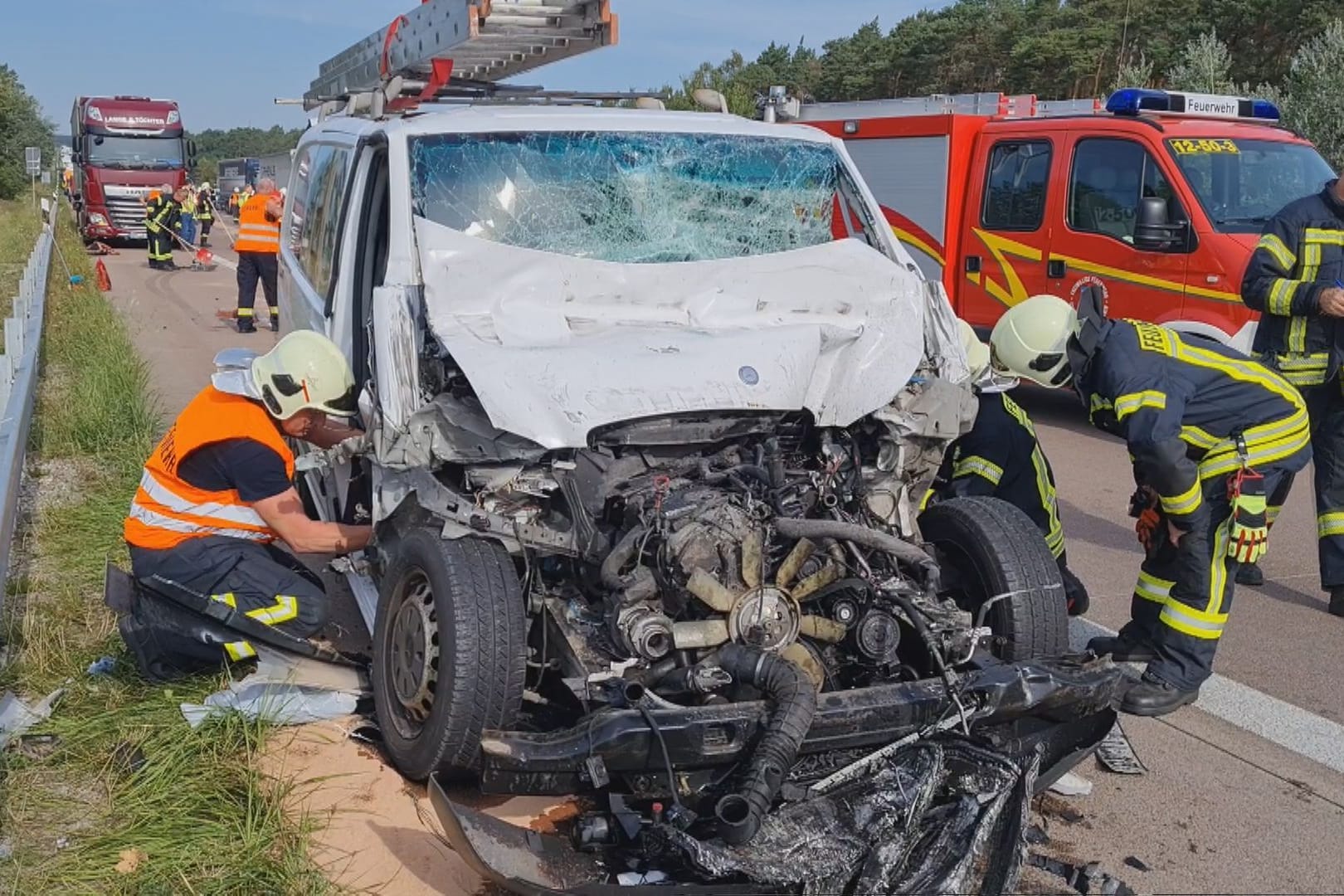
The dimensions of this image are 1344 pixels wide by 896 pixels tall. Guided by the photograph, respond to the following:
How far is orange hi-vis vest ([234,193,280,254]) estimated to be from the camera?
516 inches

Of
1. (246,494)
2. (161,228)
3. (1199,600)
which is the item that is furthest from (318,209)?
(161,228)

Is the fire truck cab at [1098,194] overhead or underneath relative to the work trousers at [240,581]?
overhead

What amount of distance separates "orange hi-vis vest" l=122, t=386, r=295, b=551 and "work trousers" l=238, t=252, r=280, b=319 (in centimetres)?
917

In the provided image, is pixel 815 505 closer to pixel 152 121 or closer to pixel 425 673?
pixel 425 673

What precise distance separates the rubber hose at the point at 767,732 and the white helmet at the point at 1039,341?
5.06 feet

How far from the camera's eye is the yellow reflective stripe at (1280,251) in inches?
226

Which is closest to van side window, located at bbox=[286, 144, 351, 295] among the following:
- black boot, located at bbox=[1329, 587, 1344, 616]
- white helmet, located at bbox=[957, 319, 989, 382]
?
white helmet, located at bbox=[957, 319, 989, 382]

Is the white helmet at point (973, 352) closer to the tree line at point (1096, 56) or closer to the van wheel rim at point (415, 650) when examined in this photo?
the van wheel rim at point (415, 650)

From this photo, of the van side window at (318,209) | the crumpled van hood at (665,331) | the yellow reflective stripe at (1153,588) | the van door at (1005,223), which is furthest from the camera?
the van door at (1005,223)

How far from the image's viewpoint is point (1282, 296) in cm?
568

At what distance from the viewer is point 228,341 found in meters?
13.3

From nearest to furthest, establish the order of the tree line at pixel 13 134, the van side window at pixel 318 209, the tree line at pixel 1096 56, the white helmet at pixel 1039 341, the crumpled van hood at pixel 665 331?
1. the crumpled van hood at pixel 665 331
2. the white helmet at pixel 1039 341
3. the van side window at pixel 318 209
4. the tree line at pixel 1096 56
5. the tree line at pixel 13 134

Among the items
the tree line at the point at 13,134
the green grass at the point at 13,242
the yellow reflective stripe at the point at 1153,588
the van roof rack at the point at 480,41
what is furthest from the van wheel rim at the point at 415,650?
the tree line at the point at 13,134

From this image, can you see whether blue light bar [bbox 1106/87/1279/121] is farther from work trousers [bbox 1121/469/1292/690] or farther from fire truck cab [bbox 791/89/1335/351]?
work trousers [bbox 1121/469/1292/690]
